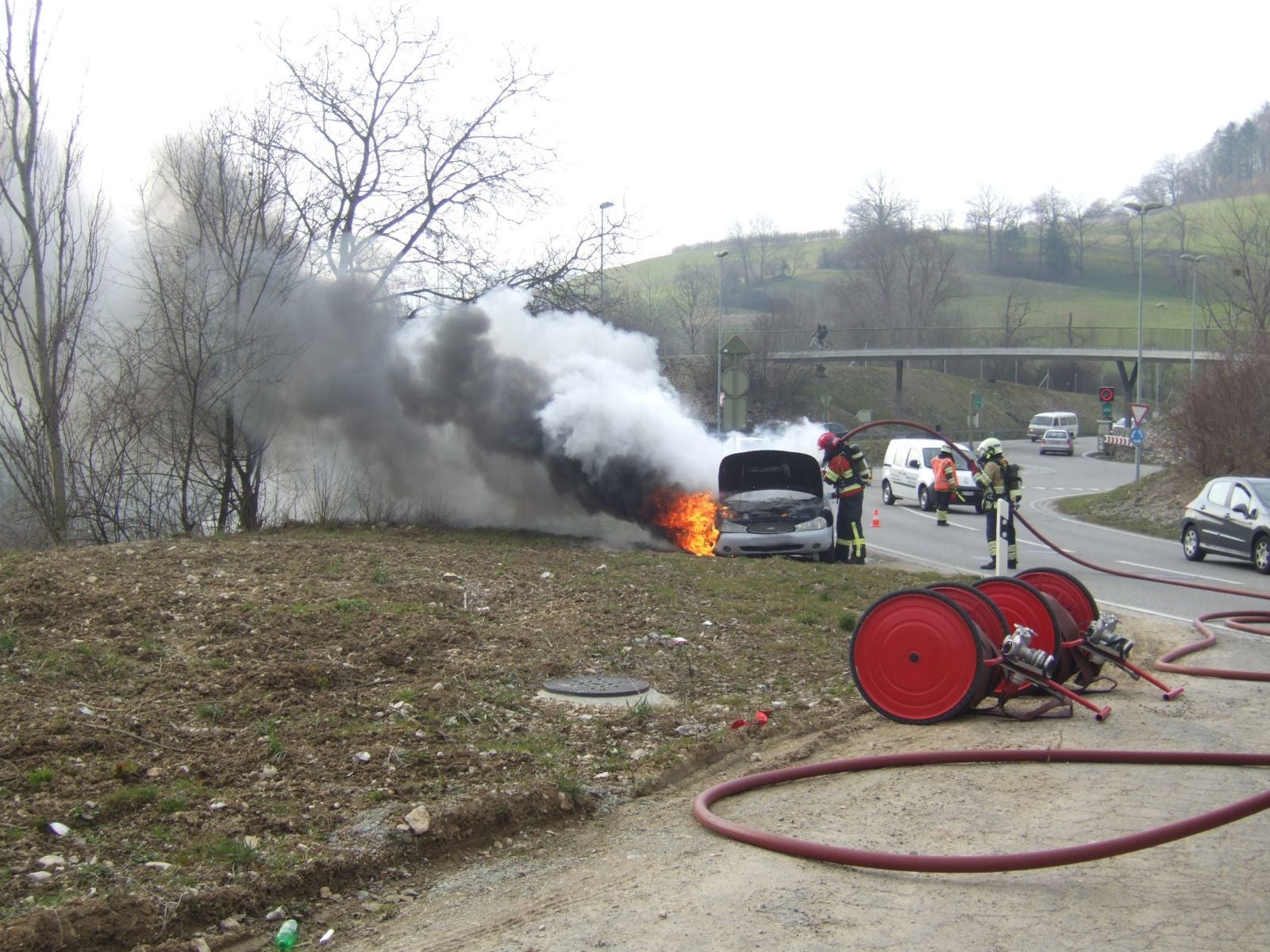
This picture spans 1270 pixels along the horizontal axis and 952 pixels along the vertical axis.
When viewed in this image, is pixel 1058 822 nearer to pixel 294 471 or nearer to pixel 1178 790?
pixel 1178 790

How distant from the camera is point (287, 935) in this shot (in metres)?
4.27

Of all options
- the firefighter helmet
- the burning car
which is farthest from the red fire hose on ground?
the burning car

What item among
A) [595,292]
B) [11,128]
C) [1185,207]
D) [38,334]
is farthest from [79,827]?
[1185,207]

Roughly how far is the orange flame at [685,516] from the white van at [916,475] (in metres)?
12.5

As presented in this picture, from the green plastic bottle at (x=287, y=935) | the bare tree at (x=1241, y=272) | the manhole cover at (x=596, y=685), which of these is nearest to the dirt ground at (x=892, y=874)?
the green plastic bottle at (x=287, y=935)

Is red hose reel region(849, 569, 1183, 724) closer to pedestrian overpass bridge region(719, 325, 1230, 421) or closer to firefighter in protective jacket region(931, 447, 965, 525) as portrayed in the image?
firefighter in protective jacket region(931, 447, 965, 525)

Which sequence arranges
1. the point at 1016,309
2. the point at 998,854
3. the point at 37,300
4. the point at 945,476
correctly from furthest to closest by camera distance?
the point at 1016,309 → the point at 945,476 → the point at 37,300 → the point at 998,854

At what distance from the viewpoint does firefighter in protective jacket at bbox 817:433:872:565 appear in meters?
16.2

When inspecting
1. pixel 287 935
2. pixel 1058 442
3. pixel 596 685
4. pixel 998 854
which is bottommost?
pixel 287 935

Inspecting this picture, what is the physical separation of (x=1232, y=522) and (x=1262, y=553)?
0.80 metres

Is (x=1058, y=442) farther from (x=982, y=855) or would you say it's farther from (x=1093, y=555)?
(x=982, y=855)

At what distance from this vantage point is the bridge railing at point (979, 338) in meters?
65.5

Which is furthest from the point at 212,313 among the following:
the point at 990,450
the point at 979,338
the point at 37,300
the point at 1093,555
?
the point at 979,338

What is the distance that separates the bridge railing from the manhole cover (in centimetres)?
5364
